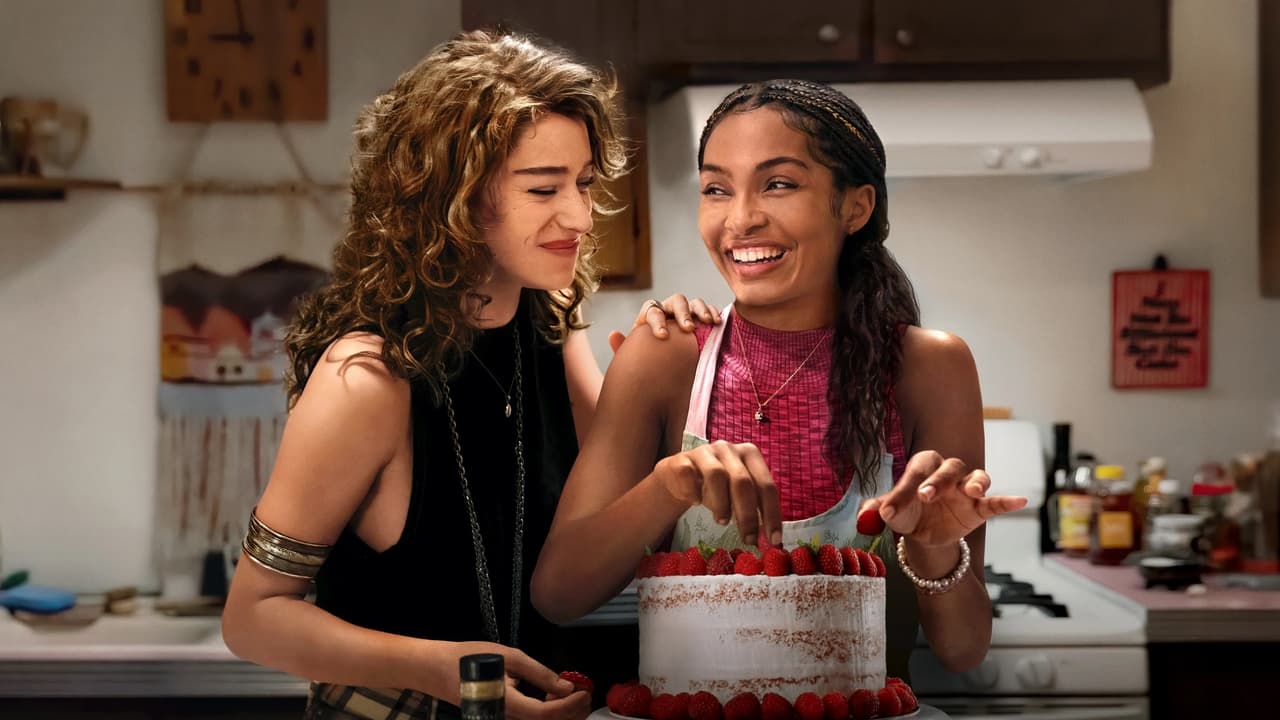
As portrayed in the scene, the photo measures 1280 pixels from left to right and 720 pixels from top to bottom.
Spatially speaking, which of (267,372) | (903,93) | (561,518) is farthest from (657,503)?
(267,372)

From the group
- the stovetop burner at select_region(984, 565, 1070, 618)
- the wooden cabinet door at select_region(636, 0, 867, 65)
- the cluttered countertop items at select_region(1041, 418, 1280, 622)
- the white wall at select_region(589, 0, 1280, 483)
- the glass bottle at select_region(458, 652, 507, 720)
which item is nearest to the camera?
the glass bottle at select_region(458, 652, 507, 720)

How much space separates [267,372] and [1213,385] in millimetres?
1839

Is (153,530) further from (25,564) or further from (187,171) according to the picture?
(187,171)

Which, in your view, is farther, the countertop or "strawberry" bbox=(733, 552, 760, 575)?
the countertop

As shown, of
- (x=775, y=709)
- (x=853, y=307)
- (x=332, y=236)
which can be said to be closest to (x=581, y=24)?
(x=332, y=236)

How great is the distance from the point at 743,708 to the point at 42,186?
190cm

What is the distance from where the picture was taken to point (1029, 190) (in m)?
2.66

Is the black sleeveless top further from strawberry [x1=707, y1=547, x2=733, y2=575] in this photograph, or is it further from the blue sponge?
the blue sponge

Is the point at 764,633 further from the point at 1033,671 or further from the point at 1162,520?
the point at 1162,520

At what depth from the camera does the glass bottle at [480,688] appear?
0.89 metres

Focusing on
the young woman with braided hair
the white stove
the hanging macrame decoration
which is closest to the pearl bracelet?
the young woman with braided hair

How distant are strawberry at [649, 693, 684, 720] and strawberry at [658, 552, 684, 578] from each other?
0.09 m

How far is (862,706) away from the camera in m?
1.06

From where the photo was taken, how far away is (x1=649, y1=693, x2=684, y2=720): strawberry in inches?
41.9
